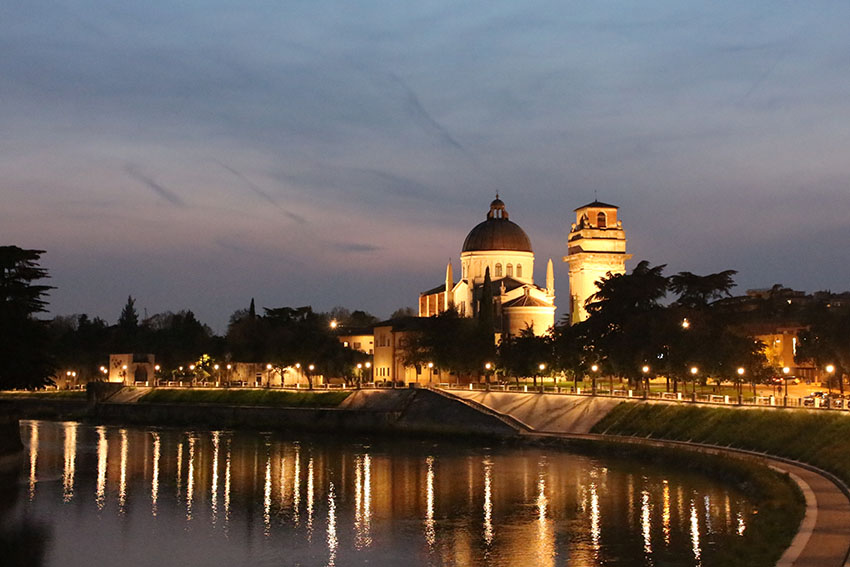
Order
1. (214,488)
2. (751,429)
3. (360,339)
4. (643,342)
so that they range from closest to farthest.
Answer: (214,488), (751,429), (643,342), (360,339)

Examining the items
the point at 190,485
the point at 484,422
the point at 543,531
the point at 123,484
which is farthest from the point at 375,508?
the point at 484,422

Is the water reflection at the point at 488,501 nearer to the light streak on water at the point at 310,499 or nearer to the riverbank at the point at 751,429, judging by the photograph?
the light streak on water at the point at 310,499

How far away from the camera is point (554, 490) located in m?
45.7

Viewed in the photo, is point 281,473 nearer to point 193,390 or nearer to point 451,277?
point 193,390

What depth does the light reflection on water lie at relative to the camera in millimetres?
33500

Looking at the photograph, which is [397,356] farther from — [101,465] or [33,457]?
[101,465]

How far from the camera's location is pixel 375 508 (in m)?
42.4

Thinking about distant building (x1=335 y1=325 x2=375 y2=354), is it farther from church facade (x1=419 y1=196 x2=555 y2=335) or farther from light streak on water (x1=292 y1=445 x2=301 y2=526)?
light streak on water (x1=292 y1=445 x2=301 y2=526)

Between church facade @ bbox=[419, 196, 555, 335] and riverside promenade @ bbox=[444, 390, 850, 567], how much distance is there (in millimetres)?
27096

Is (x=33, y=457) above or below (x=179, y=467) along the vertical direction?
above

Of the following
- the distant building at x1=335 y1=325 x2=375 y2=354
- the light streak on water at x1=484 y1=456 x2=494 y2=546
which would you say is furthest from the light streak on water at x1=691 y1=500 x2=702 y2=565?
the distant building at x1=335 y1=325 x2=375 y2=354

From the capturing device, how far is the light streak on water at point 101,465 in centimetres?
4528

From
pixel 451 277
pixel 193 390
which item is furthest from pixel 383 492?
pixel 451 277

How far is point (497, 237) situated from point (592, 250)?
9867 millimetres
